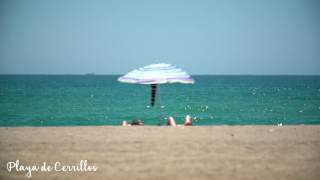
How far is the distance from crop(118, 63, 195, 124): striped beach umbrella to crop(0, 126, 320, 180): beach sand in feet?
4.22

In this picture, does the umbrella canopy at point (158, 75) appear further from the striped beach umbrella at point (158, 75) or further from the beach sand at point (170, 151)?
the beach sand at point (170, 151)

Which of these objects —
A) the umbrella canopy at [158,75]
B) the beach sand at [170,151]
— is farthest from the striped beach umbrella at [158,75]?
the beach sand at [170,151]

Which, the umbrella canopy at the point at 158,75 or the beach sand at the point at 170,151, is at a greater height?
the umbrella canopy at the point at 158,75

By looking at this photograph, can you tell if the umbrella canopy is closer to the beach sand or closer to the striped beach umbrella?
the striped beach umbrella

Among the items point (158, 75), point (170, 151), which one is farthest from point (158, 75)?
point (170, 151)

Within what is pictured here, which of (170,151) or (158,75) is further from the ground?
(158,75)

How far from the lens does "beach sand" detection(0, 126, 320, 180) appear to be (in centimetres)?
775

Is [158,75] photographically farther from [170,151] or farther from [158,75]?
[170,151]

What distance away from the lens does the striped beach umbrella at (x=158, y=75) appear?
12.6m

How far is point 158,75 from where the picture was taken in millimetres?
12812

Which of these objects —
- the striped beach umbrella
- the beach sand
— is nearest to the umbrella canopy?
the striped beach umbrella

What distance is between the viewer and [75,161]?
8.54 metres

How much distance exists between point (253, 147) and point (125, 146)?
2690 millimetres

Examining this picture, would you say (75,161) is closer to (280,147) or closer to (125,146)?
(125,146)
